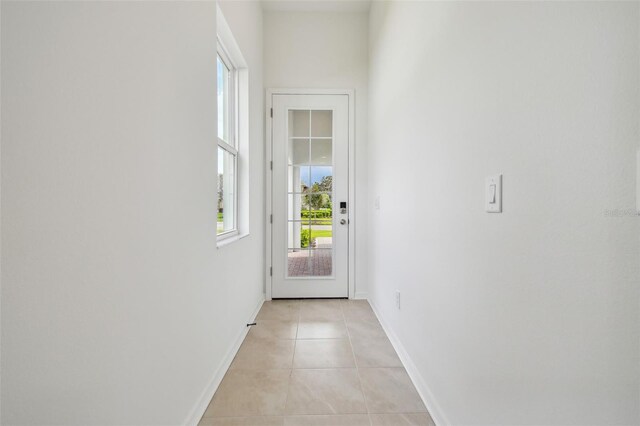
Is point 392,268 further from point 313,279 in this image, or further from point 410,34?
point 410,34

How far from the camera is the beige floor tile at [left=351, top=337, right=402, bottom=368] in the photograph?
1.99 m

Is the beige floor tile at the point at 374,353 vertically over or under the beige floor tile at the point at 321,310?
under

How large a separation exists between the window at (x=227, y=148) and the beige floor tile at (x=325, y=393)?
1.06m

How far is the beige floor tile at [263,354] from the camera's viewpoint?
6.46ft

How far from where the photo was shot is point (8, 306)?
61cm

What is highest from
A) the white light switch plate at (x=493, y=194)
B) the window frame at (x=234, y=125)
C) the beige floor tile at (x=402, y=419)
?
the window frame at (x=234, y=125)

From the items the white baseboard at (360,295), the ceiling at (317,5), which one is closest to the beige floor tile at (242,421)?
the white baseboard at (360,295)

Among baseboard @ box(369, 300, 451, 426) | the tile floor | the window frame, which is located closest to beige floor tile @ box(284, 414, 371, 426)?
the tile floor

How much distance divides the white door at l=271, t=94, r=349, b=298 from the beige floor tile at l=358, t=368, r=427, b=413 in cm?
148

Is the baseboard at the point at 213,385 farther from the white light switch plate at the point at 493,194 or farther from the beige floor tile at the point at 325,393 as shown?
the white light switch plate at the point at 493,194

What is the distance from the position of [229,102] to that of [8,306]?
2.19 meters

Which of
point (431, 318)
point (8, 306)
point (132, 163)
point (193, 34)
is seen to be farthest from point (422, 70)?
point (8, 306)

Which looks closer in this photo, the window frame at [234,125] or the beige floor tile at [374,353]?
the beige floor tile at [374,353]

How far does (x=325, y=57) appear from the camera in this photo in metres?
3.29
